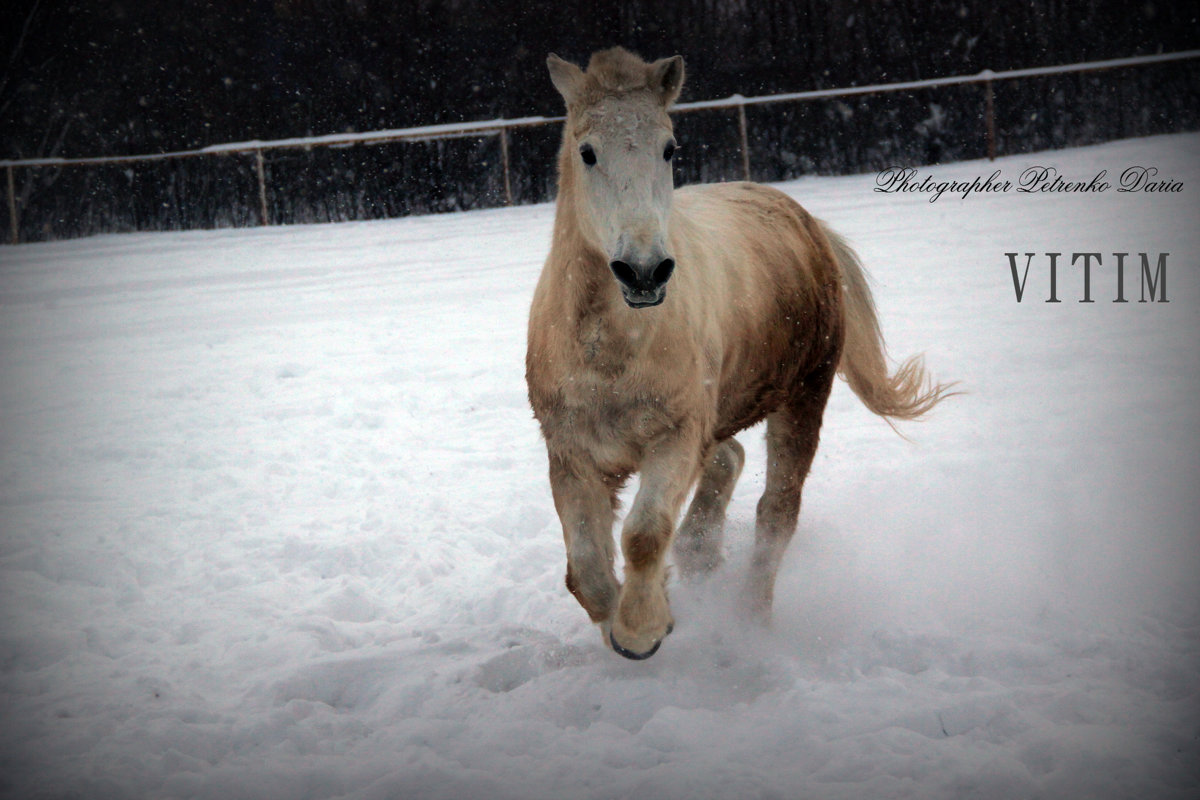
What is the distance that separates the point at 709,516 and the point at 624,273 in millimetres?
1726

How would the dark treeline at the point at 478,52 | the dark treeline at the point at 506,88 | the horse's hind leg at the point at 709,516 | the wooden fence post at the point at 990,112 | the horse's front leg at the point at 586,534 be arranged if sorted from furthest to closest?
1. the wooden fence post at the point at 990,112
2. the dark treeline at the point at 506,88
3. the dark treeline at the point at 478,52
4. the horse's hind leg at the point at 709,516
5. the horse's front leg at the point at 586,534

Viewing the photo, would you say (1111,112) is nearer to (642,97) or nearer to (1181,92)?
(1181,92)

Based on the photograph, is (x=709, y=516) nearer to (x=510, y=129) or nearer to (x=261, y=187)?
(x=510, y=129)

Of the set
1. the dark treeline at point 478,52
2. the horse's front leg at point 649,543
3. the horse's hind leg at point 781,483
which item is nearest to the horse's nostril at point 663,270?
the horse's front leg at point 649,543

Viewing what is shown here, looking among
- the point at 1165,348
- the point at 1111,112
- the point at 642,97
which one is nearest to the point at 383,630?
the point at 642,97

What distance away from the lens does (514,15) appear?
13188 millimetres

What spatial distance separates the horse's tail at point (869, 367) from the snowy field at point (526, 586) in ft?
1.11

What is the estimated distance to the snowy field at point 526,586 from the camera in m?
2.34

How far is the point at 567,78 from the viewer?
2762 mm

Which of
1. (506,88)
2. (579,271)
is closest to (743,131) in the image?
(506,88)

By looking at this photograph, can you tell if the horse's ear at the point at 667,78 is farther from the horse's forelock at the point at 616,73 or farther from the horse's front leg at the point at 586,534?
the horse's front leg at the point at 586,534

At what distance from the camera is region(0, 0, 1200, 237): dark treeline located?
12977 millimetres

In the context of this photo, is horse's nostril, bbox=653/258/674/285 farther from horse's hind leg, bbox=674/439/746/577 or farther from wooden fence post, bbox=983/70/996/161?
wooden fence post, bbox=983/70/996/161

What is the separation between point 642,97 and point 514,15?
11578mm
